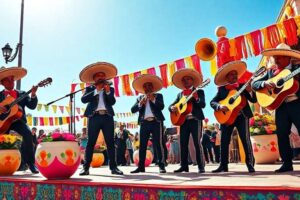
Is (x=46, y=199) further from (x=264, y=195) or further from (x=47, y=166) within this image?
(x=264, y=195)

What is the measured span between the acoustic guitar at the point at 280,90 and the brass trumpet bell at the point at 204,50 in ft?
12.3

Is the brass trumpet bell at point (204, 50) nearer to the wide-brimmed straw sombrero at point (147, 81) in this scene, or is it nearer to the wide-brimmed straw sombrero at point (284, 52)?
the wide-brimmed straw sombrero at point (147, 81)


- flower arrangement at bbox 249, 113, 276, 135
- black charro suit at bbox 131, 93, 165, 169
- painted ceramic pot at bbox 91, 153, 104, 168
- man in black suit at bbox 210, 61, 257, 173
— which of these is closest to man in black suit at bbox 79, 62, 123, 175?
black charro suit at bbox 131, 93, 165, 169

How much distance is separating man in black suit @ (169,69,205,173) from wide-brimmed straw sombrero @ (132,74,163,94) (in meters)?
0.34

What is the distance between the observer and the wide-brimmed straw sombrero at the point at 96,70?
5691mm

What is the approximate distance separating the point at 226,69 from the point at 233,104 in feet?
2.38

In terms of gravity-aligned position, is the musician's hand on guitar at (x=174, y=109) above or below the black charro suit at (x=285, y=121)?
above

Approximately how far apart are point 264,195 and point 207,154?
35.0 feet

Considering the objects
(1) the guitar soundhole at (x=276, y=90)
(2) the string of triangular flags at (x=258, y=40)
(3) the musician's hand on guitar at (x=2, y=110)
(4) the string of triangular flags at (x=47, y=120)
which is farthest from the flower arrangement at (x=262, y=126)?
(4) the string of triangular flags at (x=47, y=120)

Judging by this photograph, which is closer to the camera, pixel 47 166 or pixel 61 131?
pixel 47 166

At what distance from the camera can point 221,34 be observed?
370 inches

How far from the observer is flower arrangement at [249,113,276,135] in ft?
26.5

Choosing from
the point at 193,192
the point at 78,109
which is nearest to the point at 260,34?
the point at 193,192

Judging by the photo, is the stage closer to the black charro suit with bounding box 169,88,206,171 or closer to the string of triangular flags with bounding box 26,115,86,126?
the black charro suit with bounding box 169,88,206,171
